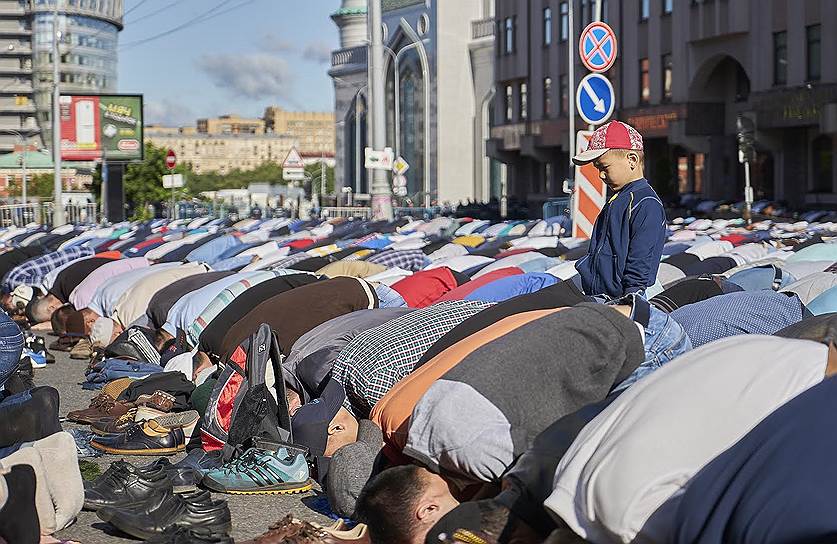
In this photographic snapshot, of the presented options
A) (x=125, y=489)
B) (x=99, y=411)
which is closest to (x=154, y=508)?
(x=125, y=489)

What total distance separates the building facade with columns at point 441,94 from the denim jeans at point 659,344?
82.9 m

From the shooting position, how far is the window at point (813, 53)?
37156mm

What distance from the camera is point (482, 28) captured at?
306 feet

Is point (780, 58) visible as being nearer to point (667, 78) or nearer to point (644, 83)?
point (667, 78)

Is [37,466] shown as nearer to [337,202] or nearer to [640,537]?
[640,537]

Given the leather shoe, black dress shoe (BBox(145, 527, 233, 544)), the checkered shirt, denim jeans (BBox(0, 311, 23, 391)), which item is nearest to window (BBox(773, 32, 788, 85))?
the checkered shirt

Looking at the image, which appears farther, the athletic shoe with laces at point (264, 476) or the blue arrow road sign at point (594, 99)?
the blue arrow road sign at point (594, 99)

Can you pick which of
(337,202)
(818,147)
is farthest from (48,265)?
(337,202)

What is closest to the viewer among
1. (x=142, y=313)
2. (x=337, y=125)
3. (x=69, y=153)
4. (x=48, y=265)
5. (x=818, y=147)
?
(x=142, y=313)

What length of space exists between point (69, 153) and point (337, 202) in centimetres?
3723

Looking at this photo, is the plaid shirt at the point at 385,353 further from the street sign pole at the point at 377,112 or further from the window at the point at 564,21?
the window at the point at 564,21

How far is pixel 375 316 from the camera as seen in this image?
28.2 ft

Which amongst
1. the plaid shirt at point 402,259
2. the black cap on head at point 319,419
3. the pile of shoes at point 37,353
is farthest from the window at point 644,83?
the black cap on head at point 319,419

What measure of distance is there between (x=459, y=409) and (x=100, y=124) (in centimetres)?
4397
